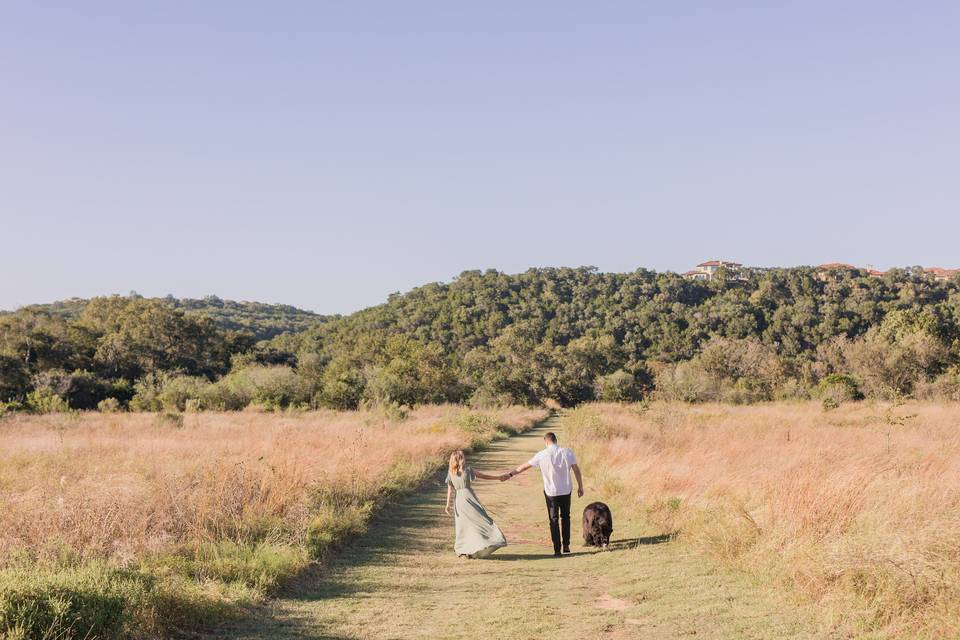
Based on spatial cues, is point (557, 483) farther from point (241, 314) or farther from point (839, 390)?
point (241, 314)

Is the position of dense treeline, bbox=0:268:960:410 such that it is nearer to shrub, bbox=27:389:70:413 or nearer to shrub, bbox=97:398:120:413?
shrub, bbox=27:389:70:413

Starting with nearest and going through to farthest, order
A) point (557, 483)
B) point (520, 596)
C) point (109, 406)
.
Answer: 1. point (520, 596)
2. point (557, 483)
3. point (109, 406)

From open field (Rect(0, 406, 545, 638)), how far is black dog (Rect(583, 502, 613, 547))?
3.62 metres

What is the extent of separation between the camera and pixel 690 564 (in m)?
8.80

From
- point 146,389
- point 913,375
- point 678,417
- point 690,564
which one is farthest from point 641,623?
point 913,375

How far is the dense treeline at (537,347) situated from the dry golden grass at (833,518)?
79.3 ft

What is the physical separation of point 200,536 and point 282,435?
12163mm

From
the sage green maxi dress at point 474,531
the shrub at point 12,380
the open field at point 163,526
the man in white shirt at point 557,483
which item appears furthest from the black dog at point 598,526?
the shrub at point 12,380

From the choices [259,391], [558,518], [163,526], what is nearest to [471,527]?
[558,518]

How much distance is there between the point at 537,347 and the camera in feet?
288

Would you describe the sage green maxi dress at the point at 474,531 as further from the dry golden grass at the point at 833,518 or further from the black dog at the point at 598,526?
the dry golden grass at the point at 833,518

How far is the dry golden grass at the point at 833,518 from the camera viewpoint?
19.5 ft

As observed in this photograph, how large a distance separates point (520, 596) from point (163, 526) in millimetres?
4666

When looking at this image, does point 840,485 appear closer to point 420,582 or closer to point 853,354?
point 420,582
